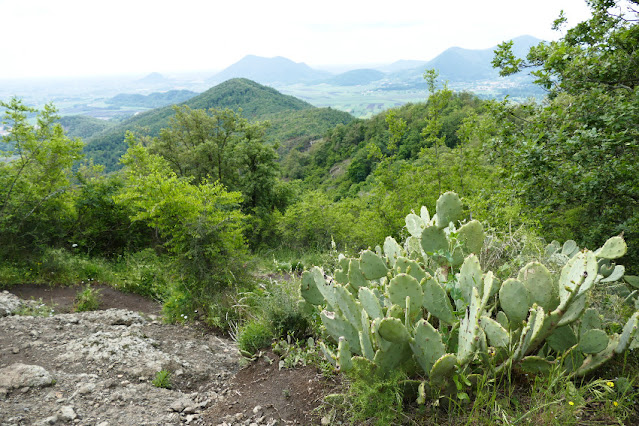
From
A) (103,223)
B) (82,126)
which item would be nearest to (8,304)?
(103,223)

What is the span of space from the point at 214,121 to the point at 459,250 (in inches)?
655

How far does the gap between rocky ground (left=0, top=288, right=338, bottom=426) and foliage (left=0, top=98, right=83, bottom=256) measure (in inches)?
147

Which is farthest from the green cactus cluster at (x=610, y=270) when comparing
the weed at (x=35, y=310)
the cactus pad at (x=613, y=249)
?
the weed at (x=35, y=310)

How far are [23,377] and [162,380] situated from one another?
1141mm

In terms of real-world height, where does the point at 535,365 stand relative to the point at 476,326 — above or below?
below

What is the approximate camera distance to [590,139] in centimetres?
364

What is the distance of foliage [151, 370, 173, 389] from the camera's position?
312cm

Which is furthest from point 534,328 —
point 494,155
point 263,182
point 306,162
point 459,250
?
point 306,162

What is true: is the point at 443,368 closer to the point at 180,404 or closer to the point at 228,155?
the point at 180,404

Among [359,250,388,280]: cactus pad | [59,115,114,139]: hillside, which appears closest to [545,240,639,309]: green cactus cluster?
[359,250,388,280]: cactus pad

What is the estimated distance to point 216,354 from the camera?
13.1 feet

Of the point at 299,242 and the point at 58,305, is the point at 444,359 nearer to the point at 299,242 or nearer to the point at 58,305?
the point at 58,305

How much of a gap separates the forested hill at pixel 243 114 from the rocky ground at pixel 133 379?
234 feet

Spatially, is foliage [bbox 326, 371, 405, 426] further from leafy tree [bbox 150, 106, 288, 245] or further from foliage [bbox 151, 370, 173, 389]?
leafy tree [bbox 150, 106, 288, 245]
